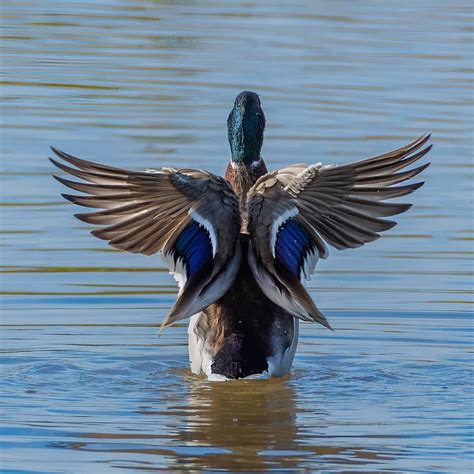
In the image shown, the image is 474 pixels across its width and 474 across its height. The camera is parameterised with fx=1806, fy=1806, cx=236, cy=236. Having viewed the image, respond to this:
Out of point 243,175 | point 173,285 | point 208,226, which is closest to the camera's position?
point 208,226

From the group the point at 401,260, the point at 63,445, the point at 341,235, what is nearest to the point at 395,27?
the point at 401,260

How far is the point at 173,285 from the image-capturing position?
1195 centimetres

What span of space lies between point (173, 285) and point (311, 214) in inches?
95.9

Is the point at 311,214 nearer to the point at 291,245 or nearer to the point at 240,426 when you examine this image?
the point at 291,245

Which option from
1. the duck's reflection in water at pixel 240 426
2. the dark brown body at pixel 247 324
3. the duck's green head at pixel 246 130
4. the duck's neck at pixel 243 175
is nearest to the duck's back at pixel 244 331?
the dark brown body at pixel 247 324

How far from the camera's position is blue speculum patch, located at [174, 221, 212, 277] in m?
9.40

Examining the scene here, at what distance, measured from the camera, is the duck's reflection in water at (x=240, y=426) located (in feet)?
27.1

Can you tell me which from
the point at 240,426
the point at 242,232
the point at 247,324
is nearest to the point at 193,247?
the point at 242,232

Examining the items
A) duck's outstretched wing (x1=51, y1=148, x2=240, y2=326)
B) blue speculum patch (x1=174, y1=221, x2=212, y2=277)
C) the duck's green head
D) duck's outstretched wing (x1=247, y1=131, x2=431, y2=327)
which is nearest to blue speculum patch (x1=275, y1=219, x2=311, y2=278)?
duck's outstretched wing (x1=247, y1=131, x2=431, y2=327)

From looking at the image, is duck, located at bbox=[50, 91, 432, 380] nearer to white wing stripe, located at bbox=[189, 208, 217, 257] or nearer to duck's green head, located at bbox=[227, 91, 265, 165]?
white wing stripe, located at bbox=[189, 208, 217, 257]

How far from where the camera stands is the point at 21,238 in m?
12.8

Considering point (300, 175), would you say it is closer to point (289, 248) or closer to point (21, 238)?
point (289, 248)

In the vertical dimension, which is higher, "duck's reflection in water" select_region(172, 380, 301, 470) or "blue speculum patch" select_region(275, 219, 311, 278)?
"blue speculum patch" select_region(275, 219, 311, 278)

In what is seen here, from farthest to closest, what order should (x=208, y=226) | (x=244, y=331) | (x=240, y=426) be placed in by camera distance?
1. (x=244, y=331)
2. (x=208, y=226)
3. (x=240, y=426)
